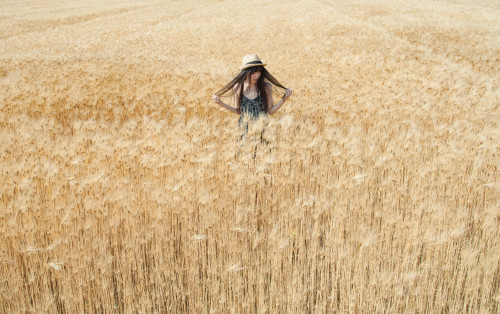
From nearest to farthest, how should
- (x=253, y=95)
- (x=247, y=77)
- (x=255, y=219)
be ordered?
1. (x=255, y=219)
2. (x=247, y=77)
3. (x=253, y=95)

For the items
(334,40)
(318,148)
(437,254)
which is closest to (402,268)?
(437,254)

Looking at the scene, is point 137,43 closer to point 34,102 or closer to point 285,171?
point 34,102

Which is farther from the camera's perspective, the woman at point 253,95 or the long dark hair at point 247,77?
the woman at point 253,95

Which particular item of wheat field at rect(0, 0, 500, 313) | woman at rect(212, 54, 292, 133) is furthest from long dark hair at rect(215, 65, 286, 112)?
wheat field at rect(0, 0, 500, 313)

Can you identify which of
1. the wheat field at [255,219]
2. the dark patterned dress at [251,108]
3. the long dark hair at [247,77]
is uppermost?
the long dark hair at [247,77]

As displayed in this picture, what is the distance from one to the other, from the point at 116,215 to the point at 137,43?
11.7 meters

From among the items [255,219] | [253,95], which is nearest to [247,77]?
[253,95]

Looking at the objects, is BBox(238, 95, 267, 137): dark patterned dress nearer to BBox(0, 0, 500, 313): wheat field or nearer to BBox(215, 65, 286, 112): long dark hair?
BBox(215, 65, 286, 112): long dark hair

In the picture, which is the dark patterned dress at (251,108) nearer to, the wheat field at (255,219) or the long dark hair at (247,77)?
the long dark hair at (247,77)

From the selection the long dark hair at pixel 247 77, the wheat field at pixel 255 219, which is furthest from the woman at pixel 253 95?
the wheat field at pixel 255 219

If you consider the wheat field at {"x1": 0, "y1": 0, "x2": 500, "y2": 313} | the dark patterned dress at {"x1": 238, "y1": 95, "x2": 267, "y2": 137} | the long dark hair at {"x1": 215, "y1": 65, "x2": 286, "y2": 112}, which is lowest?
the wheat field at {"x1": 0, "y1": 0, "x2": 500, "y2": 313}

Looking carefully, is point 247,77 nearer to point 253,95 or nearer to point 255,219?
point 253,95

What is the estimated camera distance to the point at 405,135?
12.7 ft

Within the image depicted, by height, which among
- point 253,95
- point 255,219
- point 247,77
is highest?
point 247,77
